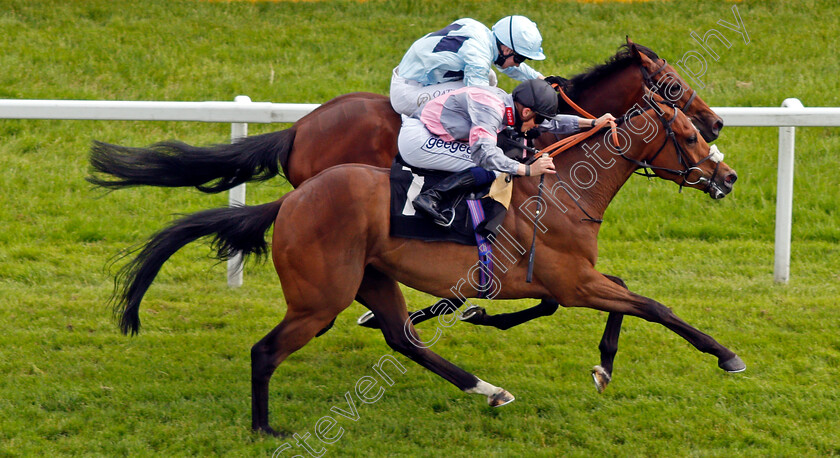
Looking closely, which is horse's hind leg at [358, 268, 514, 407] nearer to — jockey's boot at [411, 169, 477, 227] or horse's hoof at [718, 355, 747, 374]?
jockey's boot at [411, 169, 477, 227]

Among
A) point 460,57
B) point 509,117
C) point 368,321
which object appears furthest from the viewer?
point 368,321

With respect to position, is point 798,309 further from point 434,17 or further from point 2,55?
point 2,55

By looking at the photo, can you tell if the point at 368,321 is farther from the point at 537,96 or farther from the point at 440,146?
the point at 537,96

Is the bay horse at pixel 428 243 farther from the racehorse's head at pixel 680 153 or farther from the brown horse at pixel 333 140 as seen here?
the brown horse at pixel 333 140

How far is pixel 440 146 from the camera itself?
4.42 meters

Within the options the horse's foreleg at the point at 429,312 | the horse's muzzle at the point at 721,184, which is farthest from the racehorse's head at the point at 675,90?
the horse's foreleg at the point at 429,312

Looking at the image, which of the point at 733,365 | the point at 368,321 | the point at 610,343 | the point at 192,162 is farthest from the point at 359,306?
the point at 733,365

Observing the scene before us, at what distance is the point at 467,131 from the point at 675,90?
57.8 inches

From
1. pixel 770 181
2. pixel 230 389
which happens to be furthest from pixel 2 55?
pixel 770 181

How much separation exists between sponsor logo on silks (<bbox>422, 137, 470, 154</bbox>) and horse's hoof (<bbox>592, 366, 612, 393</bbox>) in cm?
129

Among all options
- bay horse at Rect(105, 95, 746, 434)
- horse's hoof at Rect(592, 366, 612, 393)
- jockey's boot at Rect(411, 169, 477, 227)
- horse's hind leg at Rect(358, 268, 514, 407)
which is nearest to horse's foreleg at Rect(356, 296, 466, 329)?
horse's hind leg at Rect(358, 268, 514, 407)

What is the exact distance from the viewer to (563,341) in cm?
557

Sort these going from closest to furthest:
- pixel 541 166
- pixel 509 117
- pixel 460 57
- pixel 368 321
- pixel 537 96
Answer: pixel 541 166, pixel 537 96, pixel 509 117, pixel 460 57, pixel 368 321

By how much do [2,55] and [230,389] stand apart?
6.04 m
